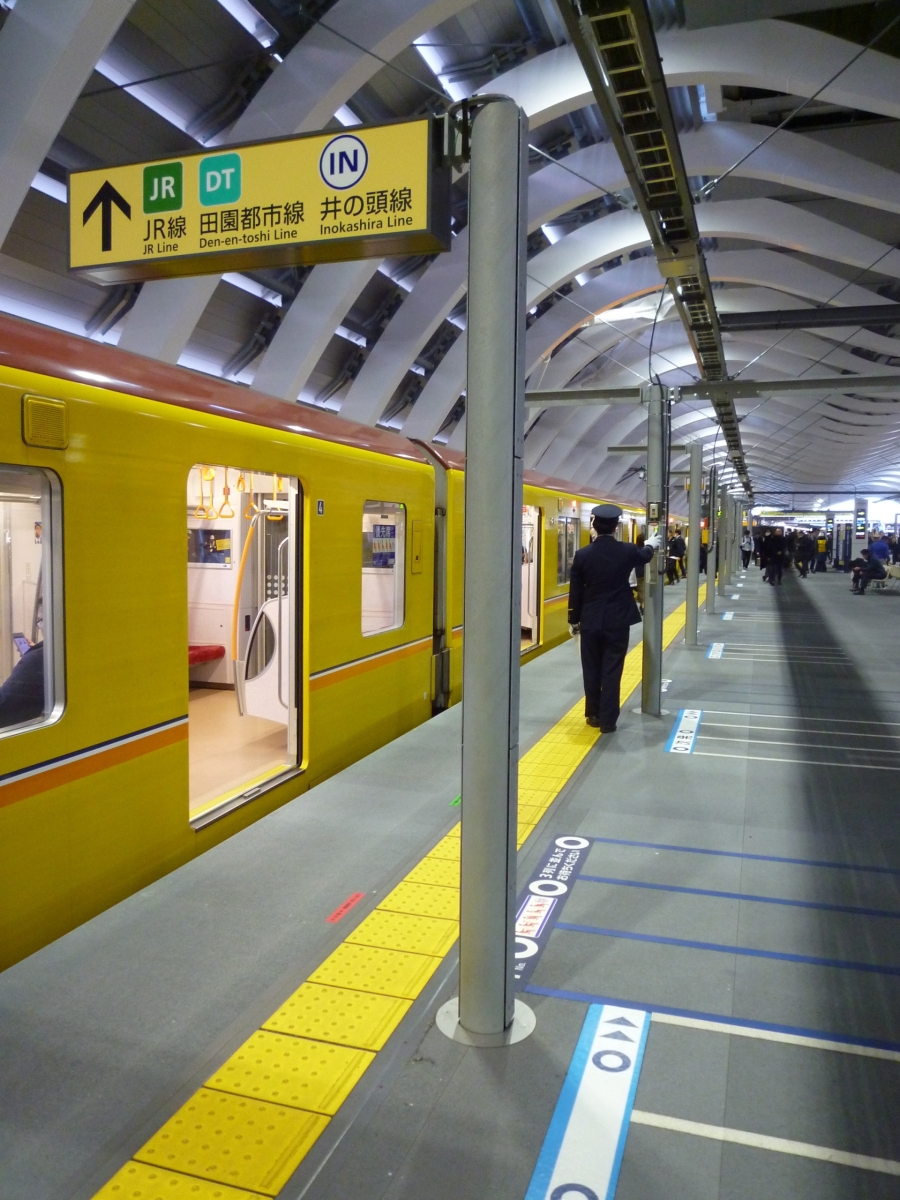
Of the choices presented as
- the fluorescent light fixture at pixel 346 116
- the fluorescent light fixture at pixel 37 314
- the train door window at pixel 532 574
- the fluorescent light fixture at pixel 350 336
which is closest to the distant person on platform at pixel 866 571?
the train door window at pixel 532 574

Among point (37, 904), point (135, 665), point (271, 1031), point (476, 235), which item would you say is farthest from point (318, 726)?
point (476, 235)

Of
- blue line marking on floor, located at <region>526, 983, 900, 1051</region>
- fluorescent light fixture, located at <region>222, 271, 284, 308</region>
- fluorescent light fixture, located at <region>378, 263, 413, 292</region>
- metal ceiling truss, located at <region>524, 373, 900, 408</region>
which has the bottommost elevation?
blue line marking on floor, located at <region>526, 983, 900, 1051</region>

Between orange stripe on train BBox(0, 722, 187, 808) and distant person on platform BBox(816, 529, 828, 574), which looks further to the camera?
distant person on platform BBox(816, 529, 828, 574)

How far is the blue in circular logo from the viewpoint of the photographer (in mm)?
2840

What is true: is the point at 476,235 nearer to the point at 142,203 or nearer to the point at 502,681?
the point at 502,681

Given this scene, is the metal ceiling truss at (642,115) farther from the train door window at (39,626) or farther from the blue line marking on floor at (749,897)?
the blue line marking on floor at (749,897)

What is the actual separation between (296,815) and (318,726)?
77 cm

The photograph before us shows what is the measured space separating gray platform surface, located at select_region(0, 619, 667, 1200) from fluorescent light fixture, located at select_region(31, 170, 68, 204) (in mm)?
8826

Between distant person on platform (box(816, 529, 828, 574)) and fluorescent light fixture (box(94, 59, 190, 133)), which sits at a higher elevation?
fluorescent light fixture (box(94, 59, 190, 133))

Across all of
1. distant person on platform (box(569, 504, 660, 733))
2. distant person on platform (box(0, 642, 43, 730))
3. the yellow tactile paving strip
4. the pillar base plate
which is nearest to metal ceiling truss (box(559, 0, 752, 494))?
distant person on platform (box(569, 504, 660, 733))

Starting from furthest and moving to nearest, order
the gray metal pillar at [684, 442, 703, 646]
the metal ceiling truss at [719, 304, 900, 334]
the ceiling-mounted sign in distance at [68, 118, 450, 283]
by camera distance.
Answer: the metal ceiling truss at [719, 304, 900, 334], the gray metal pillar at [684, 442, 703, 646], the ceiling-mounted sign in distance at [68, 118, 450, 283]

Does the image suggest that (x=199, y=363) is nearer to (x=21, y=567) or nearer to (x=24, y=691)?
(x=21, y=567)

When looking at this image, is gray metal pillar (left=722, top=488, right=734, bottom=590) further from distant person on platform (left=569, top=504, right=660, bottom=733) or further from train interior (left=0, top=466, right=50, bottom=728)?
train interior (left=0, top=466, right=50, bottom=728)

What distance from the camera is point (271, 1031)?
2514 millimetres
